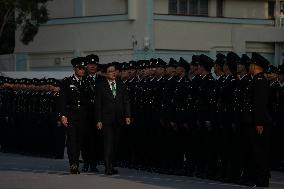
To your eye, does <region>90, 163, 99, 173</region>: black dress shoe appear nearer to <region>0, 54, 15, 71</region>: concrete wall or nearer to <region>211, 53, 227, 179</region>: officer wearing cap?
<region>211, 53, 227, 179</region>: officer wearing cap

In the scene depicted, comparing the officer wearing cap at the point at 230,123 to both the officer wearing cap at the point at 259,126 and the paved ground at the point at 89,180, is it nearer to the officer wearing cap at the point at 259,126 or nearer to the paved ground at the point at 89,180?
the paved ground at the point at 89,180

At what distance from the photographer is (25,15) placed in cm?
4556

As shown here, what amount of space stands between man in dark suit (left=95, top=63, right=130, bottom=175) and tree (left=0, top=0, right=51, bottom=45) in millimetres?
26162

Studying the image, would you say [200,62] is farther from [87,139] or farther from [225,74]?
[87,139]

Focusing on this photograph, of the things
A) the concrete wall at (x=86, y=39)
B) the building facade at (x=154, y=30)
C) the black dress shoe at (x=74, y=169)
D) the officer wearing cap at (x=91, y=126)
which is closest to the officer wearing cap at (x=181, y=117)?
the officer wearing cap at (x=91, y=126)

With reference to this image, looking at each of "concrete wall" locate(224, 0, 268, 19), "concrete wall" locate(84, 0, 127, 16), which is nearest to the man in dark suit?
"concrete wall" locate(84, 0, 127, 16)

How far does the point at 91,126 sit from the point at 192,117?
2.52m

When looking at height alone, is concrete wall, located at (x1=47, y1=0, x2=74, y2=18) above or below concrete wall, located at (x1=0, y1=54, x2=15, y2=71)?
above

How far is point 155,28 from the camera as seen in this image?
155 feet

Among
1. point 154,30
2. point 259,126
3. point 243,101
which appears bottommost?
point 259,126

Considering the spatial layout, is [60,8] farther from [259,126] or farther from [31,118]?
[259,126]

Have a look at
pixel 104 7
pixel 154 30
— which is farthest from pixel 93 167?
pixel 104 7

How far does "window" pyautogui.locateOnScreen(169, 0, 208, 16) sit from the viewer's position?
1907 inches

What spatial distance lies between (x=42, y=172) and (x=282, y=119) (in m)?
4.56
